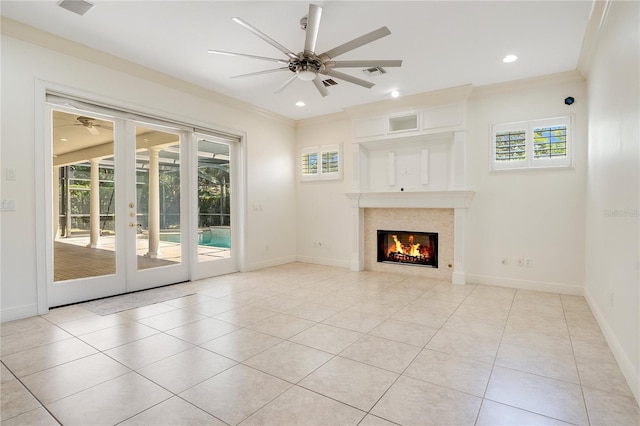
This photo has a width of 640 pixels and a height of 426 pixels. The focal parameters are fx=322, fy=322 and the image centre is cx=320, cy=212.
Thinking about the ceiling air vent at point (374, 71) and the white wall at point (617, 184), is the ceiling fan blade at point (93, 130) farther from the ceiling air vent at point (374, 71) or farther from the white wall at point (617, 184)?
the white wall at point (617, 184)

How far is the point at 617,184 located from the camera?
2.62 m

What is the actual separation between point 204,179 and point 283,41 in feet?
8.96

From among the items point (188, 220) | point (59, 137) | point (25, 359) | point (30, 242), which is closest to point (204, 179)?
point (188, 220)

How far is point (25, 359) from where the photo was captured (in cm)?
247

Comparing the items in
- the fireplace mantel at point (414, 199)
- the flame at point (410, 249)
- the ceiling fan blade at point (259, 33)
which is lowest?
the flame at point (410, 249)

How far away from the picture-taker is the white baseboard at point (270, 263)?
19.6 ft

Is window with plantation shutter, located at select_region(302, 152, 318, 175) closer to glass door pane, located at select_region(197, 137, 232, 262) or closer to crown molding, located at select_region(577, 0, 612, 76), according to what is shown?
glass door pane, located at select_region(197, 137, 232, 262)

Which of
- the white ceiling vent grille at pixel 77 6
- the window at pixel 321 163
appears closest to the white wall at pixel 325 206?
the window at pixel 321 163

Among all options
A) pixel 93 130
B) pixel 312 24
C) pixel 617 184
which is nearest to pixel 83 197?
pixel 93 130

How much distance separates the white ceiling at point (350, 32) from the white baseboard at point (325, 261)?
3.36m

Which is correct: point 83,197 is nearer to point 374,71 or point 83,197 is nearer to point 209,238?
point 209,238

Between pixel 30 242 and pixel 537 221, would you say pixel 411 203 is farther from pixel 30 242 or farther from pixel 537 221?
pixel 30 242

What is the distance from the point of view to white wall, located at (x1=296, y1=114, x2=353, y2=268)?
6270 mm

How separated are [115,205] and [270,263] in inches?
116
